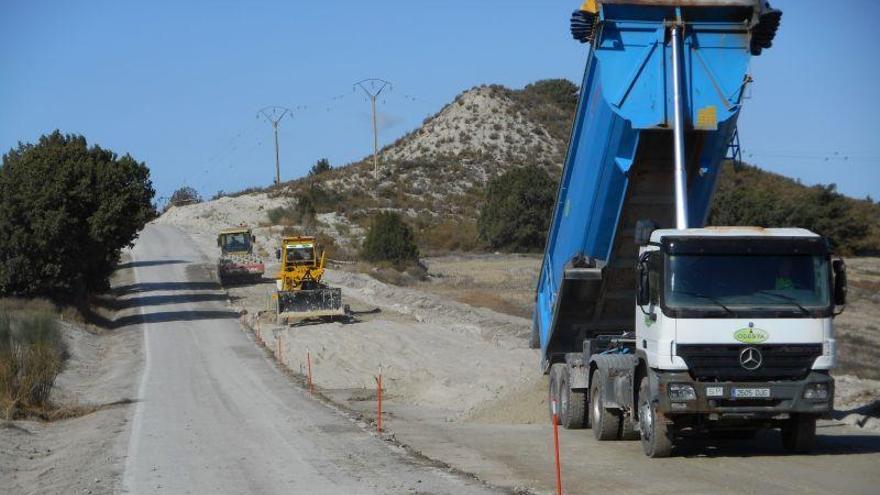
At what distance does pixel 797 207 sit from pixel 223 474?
6641cm

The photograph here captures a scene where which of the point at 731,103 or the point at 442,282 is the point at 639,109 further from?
the point at 442,282

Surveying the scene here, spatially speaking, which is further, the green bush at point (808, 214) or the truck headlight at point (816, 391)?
the green bush at point (808, 214)

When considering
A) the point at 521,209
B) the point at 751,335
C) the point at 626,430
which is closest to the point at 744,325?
the point at 751,335

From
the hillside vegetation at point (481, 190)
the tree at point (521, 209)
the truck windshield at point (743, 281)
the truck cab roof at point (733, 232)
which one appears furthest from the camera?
the tree at point (521, 209)

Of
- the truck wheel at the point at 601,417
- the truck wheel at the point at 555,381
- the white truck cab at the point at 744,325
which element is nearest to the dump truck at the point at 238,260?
the truck wheel at the point at 555,381

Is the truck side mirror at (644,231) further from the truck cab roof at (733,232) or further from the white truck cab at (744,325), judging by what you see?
the white truck cab at (744,325)

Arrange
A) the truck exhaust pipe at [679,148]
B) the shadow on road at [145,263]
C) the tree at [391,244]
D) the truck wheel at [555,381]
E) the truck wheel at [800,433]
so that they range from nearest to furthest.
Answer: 1. the truck wheel at [800,433]
2. the truck exhaust pipe at [679,148]
3. the truck wheel at [555,381]
4. the tree at [391,244]
5. the shadow on road at [145,263]

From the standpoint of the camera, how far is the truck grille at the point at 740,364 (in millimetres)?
12594

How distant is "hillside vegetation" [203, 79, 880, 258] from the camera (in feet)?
249

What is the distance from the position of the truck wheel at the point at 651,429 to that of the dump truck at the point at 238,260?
4710cm

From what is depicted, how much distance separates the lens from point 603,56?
A: 14.3 metres

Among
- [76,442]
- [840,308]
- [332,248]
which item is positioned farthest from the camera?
[332,248]

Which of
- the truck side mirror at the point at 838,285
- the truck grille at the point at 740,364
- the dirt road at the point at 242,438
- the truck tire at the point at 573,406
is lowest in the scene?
the dirt road at the point at 242,438

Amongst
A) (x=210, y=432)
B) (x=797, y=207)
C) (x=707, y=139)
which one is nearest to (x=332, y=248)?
(x=797, y=207)
